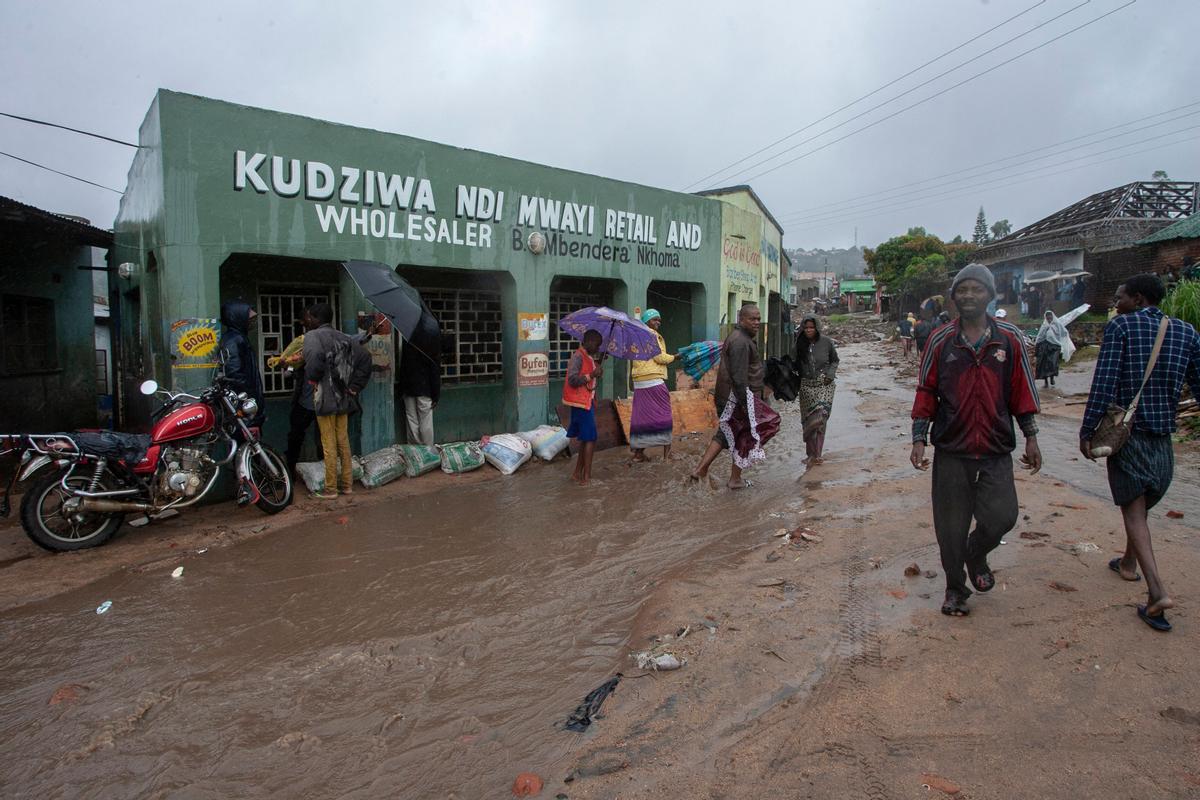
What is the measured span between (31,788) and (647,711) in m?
2.41

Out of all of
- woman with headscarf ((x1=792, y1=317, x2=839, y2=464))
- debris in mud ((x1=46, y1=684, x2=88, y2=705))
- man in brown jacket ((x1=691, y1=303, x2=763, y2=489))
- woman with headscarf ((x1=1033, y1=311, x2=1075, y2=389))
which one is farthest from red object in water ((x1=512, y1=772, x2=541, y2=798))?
woman with headscarf ((x1=1033, y1=311, x2=1075, y2=389))

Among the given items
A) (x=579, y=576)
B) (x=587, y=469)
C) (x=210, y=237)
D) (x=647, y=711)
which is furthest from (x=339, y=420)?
(x=647, y=711)

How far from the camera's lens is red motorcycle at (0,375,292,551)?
17.0 ft

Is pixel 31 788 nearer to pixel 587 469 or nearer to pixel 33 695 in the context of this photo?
pixel 33 695

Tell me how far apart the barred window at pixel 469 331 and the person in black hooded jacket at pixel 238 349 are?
3.12 meters

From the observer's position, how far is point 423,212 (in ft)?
27.6

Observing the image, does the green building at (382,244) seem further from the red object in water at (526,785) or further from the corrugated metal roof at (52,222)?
the red object in water at (526,785)

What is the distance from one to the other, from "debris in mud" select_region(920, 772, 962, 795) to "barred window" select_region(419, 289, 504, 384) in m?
8.09

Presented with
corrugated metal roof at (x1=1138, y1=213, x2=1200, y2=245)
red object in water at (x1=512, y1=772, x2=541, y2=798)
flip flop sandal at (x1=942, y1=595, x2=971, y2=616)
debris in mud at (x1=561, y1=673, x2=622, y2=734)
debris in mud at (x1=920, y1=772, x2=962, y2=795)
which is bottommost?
red object in water at (x1=512, y1=772, x2=541, y2=798)

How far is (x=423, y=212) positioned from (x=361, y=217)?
817 millimetres

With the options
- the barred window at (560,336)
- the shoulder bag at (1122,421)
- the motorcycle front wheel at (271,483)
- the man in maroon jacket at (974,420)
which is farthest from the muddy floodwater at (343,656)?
the barred window at (560,336)

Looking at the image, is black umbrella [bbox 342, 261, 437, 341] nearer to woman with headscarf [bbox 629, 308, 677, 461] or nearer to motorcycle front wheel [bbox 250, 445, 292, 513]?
motorcycle front wheel [bbox 250, 445, 292, 513]

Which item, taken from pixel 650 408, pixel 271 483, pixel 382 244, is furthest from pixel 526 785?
pixel 382 244

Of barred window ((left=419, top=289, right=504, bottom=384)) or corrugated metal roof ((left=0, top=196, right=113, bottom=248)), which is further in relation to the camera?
barred window ((left=419, top=289, right=504, bottom=384))
